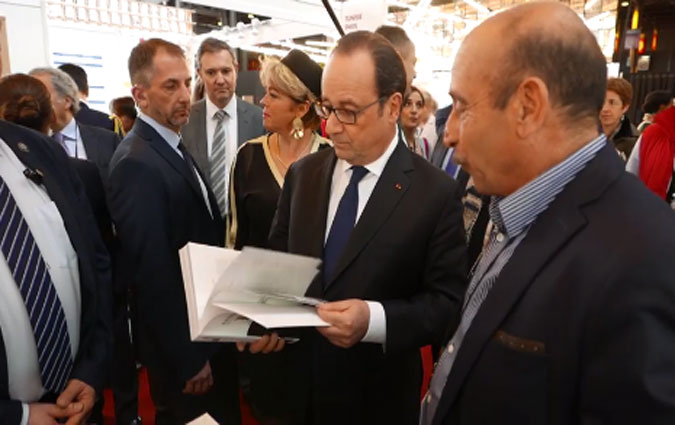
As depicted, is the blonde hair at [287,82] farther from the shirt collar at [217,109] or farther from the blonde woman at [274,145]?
the shirt collar at [217,109]

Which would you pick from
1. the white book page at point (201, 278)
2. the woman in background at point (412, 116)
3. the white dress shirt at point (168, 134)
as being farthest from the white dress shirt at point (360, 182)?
the woman in background at point (412, 116)

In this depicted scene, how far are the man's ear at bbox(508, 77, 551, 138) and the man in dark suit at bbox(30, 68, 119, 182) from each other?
114 inches

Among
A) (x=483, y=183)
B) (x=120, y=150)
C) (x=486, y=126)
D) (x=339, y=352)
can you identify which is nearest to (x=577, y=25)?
(x=486, y=126)

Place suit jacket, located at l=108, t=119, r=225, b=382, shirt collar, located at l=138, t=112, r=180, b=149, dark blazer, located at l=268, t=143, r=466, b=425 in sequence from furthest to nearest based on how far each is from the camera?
shirt collar, located at l=138, t=112, r=180, b=149 → suit jacket, located at l=108, t=119, r=225, b=382 → dark blazer, located at l=268, t=143, r=466, b=425

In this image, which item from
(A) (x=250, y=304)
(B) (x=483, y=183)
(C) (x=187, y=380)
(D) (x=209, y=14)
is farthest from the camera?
(D) (x=209, y=14)

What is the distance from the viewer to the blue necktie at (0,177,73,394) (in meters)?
1.34

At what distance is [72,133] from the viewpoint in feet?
10.8

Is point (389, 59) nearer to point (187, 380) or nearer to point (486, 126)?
point (486, 126)

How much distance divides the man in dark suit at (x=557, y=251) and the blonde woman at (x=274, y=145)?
1338 mm

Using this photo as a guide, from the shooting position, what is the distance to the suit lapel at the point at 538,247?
2.86 ft

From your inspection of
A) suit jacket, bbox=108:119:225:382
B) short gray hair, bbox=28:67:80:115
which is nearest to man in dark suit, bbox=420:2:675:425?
suit jacket, bbox=108:119:225:382

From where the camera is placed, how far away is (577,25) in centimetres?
88

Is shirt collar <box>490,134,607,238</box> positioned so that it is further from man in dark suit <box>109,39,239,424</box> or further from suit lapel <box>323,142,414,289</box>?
man in dark suit <box>109,39,239,424</box>

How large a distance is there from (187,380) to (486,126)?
1.64m
